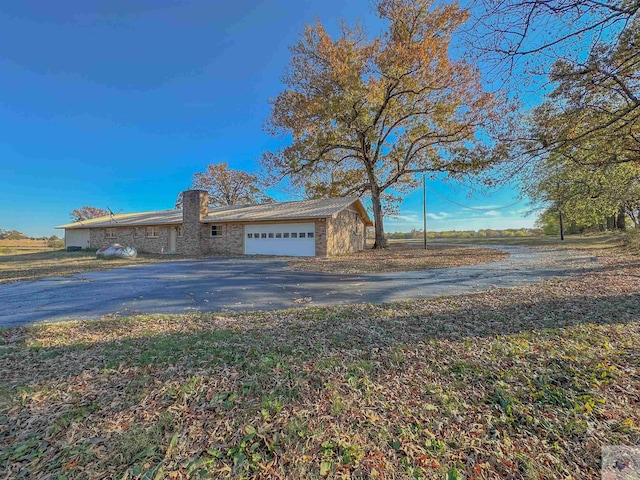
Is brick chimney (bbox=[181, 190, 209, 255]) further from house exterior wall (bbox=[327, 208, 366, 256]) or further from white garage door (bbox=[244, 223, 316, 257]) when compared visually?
house exterior wall (bbox=[327, 208, 366, 256])

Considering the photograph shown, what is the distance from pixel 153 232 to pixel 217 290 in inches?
693

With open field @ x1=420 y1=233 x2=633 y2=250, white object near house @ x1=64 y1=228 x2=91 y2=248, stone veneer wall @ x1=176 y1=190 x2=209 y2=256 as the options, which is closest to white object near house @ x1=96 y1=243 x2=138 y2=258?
stone veneer wall @ x1=176 y1=190 x2=209 y2=256

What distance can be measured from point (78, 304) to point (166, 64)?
1241cm

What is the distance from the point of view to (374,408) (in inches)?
98.0

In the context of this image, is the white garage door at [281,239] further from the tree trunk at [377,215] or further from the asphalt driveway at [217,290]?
the tree trunk at [377,215]

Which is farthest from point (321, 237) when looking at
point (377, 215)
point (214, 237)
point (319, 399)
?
point (319, 399)

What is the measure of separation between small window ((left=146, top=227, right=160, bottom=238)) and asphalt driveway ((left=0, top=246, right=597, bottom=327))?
37.9ft

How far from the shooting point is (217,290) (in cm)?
767

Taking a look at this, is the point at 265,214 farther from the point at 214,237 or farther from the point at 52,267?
the point at 52,267

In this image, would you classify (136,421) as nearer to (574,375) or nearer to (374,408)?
(374,408)

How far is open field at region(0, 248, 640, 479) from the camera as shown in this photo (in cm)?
193

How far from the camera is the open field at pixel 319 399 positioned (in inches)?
76.0

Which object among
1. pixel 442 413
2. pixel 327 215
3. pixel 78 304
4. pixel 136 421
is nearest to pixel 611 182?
pixel 327 215

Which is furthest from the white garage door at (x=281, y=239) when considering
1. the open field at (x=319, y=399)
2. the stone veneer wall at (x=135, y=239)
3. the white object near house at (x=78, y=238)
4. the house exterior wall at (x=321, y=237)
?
the white object near house at (x=78, y=238)
